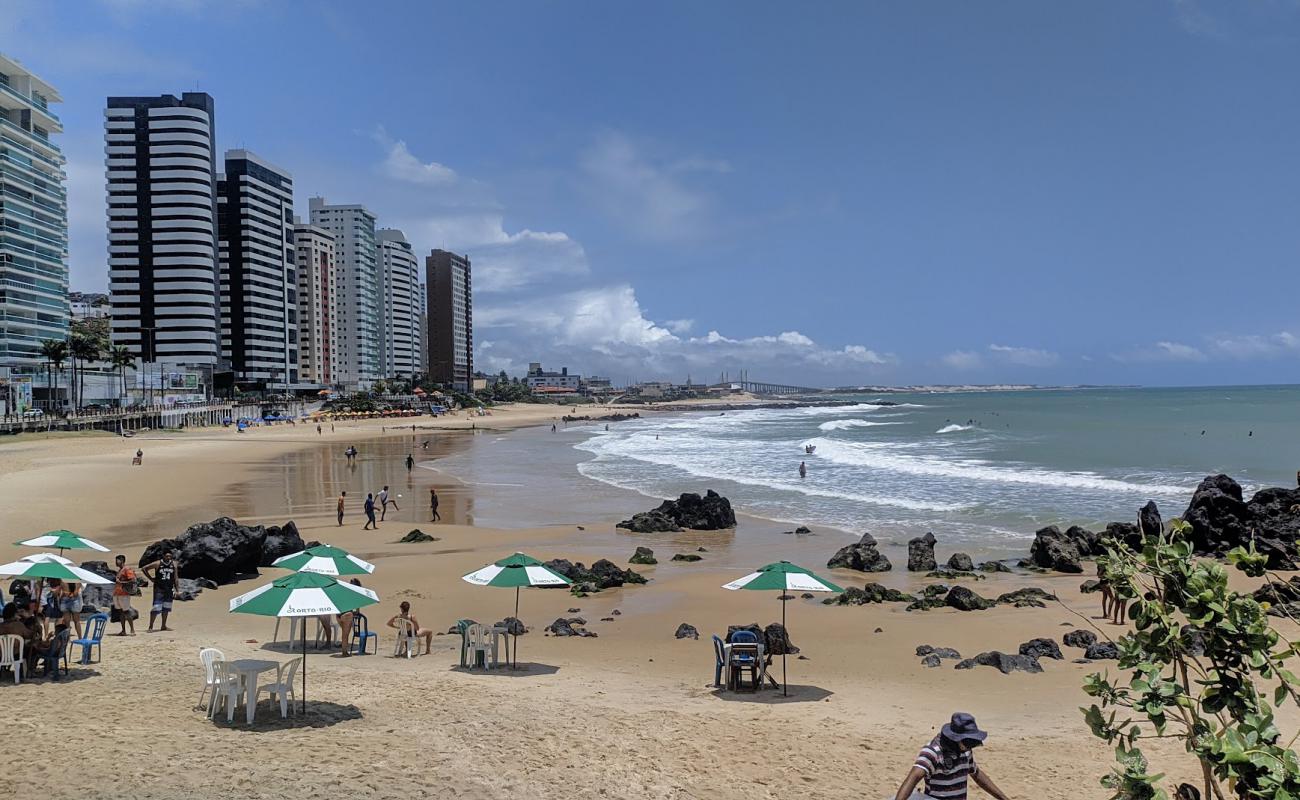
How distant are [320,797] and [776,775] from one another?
3868 mm

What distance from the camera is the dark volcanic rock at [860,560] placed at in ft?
62.7

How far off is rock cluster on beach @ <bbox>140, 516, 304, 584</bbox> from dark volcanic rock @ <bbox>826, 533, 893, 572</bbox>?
41.1ft

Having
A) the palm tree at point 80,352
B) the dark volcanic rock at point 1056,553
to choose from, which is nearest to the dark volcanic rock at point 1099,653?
the dark volcanic rock at point 1056,553

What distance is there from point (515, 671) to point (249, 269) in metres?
131

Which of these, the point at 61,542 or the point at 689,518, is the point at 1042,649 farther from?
the point at 61,542

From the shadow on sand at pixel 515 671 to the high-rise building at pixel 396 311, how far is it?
588 ft

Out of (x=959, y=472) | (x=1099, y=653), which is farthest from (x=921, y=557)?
(x=959, y=472)

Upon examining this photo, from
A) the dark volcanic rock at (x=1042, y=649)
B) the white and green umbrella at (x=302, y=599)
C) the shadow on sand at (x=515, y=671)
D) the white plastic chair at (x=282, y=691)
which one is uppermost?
the white and green umbrella at (x=302, y=599)

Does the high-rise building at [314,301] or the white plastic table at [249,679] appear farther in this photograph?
the high-rise building at [314,301]

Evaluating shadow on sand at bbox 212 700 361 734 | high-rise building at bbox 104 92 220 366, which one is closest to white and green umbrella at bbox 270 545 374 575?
shadow on sand at bbox 212 700 361 734

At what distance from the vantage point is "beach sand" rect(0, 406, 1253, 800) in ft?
23.9

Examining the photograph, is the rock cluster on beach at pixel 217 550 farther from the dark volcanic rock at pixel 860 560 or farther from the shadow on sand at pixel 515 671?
the dark volcanic rock at pixel 860 560

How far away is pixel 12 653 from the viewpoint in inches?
380

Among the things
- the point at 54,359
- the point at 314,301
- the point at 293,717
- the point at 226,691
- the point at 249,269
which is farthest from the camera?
the point at 314,301
